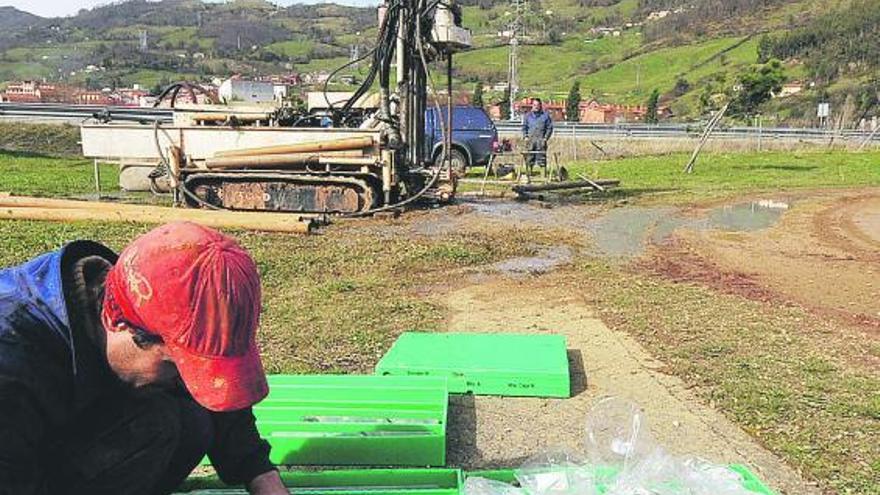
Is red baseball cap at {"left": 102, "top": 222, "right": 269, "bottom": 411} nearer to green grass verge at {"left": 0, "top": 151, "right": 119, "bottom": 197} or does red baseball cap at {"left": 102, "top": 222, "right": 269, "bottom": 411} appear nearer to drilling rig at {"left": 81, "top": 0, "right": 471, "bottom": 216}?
drilling rig at {"left": 81, "top": 0, "right": 471, "bottom": 216}

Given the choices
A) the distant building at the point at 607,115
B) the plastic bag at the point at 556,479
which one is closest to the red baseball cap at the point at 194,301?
the plastic bag at the point at 556,479

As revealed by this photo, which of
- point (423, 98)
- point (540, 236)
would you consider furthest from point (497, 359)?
point (423, 98)

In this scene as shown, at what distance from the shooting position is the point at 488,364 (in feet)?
15.1

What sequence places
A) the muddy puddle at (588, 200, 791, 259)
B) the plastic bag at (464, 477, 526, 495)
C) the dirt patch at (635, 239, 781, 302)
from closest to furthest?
the plastic bag at (464, 477, 526, 495) < the dirt patch at (635, 239, 781, 302) < the muddy puddle at (588, 200, 791, 259)

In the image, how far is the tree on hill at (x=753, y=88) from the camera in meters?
32.1

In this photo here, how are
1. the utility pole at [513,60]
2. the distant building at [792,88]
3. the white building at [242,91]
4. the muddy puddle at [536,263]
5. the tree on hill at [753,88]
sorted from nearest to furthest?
the muddy puddle at [536,263], the white building at [242,91], the tree on hill at [753,88], the utility pole at [513,60], the distant building at [792,88]

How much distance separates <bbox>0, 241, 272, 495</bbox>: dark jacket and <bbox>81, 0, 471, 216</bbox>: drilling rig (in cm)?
903

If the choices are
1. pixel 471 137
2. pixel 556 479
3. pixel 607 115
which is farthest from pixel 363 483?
pixel 607 115

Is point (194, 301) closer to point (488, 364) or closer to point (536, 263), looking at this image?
point (488, 364)

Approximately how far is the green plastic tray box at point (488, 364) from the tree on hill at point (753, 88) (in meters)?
29.1

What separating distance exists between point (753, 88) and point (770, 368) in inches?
1210

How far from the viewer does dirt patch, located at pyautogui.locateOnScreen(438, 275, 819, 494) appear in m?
3.76

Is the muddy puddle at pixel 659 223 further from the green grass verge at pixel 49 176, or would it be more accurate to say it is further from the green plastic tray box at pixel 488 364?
the green grass verge at pixel 49 176

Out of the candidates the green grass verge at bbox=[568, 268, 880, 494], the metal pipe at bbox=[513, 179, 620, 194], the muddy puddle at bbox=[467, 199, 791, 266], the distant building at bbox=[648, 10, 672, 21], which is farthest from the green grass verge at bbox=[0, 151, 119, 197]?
the distant building at bbox=[648, 10, 672, 21]
